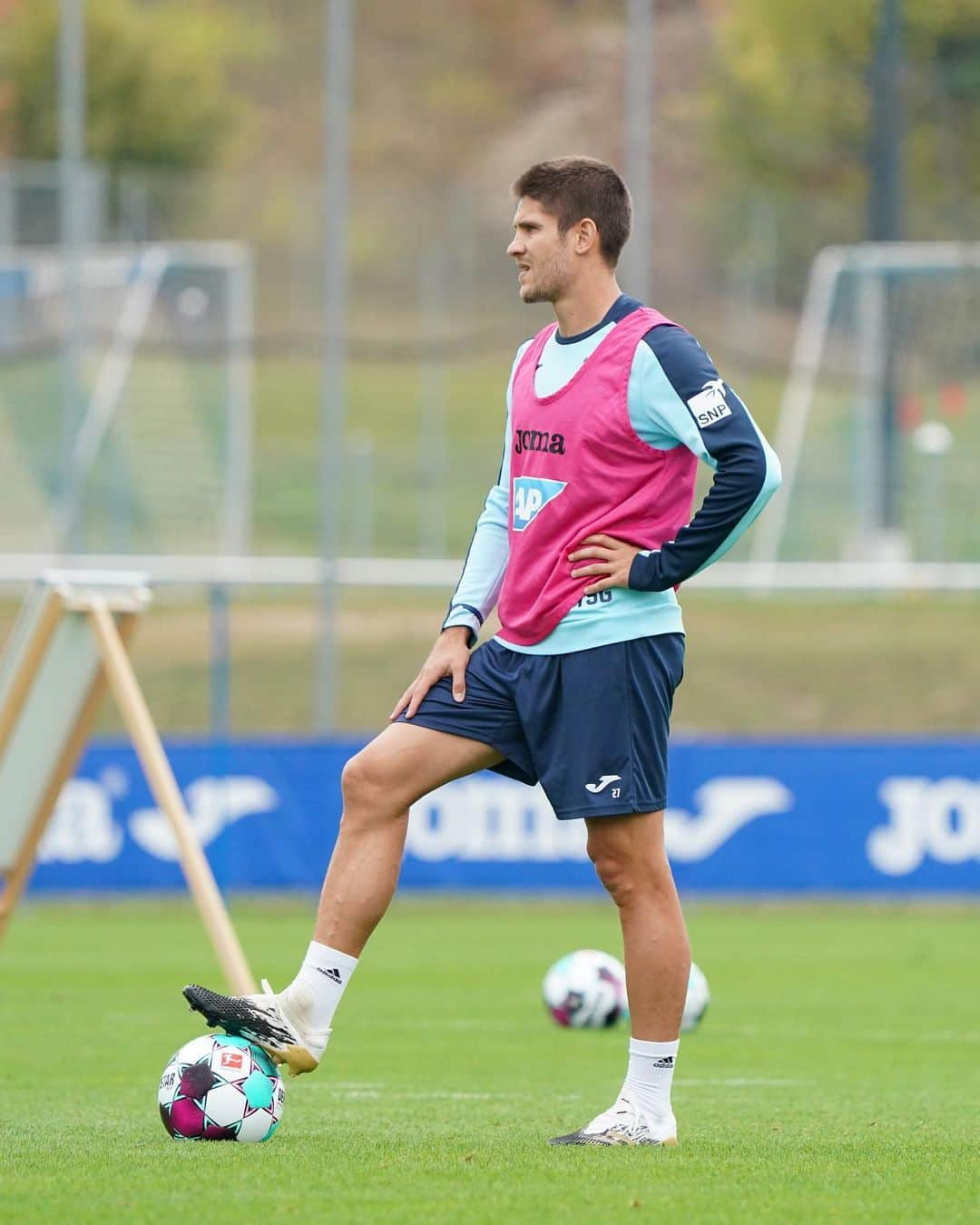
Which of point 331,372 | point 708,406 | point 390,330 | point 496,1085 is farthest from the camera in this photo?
point 390,330

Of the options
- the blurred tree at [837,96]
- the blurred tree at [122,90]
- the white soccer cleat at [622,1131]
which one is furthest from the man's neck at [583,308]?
the blurred tree at [122,90]

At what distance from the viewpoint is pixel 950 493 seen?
71.6ft

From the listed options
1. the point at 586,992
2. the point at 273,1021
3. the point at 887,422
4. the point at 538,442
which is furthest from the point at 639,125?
the point at 273,1021

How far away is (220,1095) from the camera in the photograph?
5637 millimetres

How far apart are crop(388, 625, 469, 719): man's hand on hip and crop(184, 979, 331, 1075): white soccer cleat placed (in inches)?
29.7

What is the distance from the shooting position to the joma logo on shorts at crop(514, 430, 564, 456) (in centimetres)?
570

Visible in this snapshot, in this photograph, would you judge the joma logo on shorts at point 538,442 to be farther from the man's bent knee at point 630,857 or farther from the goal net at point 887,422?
the goal net at point 887,422

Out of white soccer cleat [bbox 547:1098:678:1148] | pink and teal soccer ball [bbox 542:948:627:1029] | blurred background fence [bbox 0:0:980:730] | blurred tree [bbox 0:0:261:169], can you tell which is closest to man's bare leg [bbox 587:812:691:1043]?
white soccer cleat [bbox 547:1098:678:1148]

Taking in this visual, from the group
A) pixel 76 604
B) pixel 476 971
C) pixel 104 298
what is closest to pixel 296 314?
pixel 104 298

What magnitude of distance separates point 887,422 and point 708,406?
50.7 feet

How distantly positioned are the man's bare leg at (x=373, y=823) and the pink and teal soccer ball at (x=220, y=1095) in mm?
361

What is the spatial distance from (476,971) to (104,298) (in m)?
16.8

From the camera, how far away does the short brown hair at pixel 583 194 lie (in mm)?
5766

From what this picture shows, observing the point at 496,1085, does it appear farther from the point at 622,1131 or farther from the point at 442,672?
the point at 442,672
